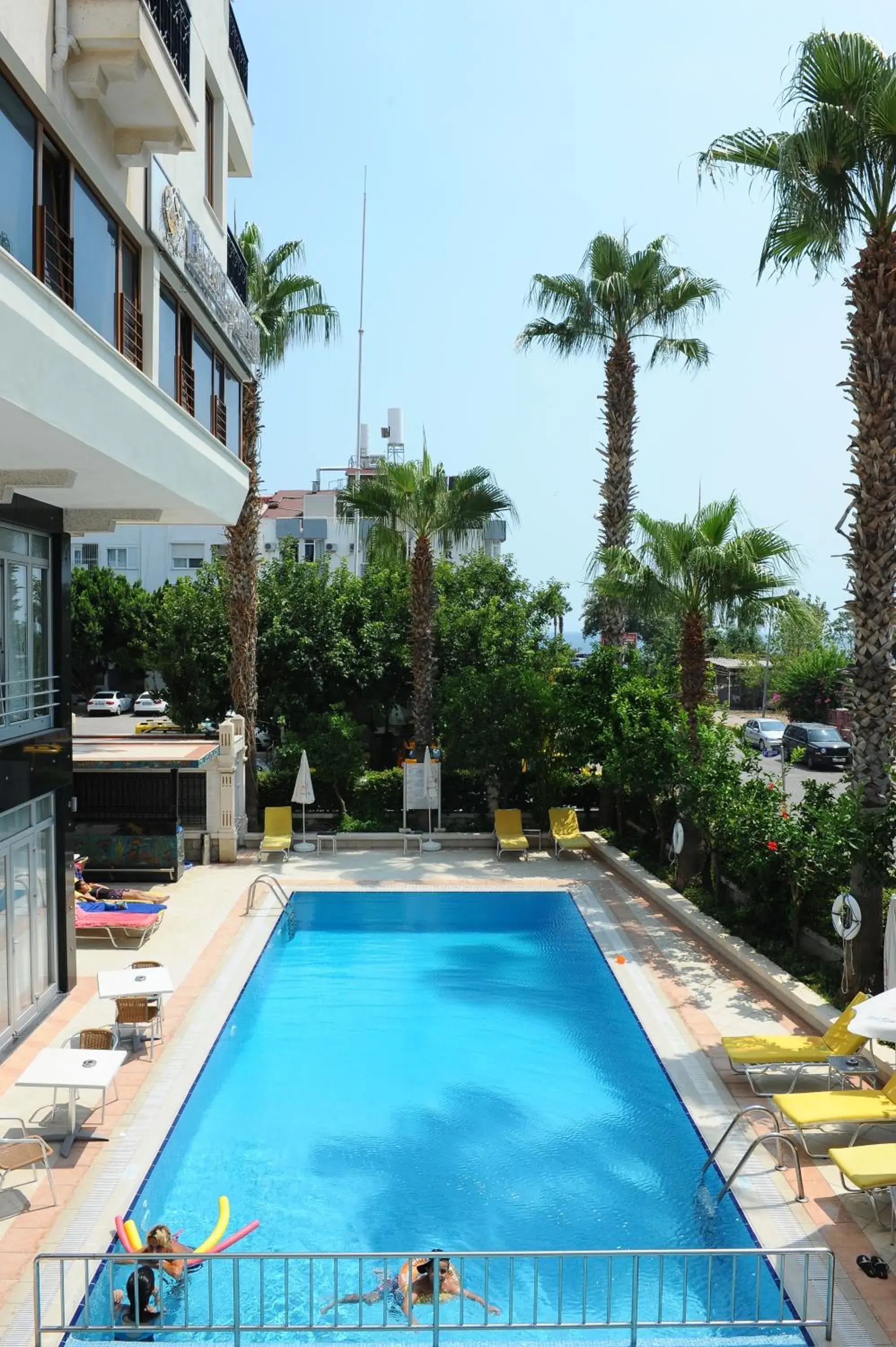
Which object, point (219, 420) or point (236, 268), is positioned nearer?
point (219, 420)

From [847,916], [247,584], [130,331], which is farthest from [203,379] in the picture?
[847,916]

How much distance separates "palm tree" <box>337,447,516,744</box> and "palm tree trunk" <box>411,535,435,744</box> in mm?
15

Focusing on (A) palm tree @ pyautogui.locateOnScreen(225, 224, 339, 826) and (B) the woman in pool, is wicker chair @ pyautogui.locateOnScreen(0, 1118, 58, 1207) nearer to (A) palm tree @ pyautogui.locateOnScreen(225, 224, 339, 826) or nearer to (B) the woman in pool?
(B) the woman in pool

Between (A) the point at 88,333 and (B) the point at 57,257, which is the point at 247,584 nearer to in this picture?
(B) the point at 57,257

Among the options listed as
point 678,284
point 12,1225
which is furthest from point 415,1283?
point 678,284

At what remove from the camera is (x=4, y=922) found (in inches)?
479

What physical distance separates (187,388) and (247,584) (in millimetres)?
10271

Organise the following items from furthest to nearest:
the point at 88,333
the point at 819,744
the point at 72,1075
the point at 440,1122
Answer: the point at 819,744 → the point at 440,1122 → the point at 72,1075 → the point at 88,333

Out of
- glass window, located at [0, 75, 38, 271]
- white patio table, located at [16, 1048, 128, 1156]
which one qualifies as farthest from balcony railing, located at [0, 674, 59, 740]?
glass window, located at [0, 75, 38, 271]

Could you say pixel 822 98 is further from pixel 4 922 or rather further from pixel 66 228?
pixel 4 922

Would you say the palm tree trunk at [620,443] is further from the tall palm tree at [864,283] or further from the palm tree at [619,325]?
the tall palm tree at [864,283]

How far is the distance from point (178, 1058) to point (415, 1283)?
5.06 m

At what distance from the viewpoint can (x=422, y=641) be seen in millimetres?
24828

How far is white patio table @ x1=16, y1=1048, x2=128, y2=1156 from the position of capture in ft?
32.9
